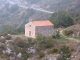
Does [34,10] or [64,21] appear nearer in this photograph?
[64,21]

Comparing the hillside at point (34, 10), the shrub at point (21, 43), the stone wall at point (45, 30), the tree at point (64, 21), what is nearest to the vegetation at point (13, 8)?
the hillside at point (34, 10)

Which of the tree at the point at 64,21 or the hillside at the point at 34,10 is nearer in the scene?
the tree at the point at 64,21

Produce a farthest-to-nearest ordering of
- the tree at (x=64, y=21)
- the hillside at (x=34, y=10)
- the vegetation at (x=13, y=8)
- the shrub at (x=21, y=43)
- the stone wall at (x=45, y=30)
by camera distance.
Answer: the vegetation at (x=13, y=8) → the hillside at (x=34, y=10) → the tree at (x=64, y=21) → the stone wall at (x=45, y=30) → the shrub at (x=21, y=43)

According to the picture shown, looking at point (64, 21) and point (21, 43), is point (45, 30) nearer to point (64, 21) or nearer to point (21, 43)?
point (21, 43)

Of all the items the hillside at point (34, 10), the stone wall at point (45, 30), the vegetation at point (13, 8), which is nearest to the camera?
the stone wall at point (45, 30)

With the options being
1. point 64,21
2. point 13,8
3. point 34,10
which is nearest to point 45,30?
point 64,21

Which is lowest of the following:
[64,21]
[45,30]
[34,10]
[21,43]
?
[21,43]

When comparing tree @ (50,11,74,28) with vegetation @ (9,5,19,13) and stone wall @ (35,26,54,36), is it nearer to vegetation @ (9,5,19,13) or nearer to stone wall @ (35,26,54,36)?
stone wall @ (35,26,54,36)

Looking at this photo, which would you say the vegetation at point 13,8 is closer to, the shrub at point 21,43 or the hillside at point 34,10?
the hillside at point 34,10

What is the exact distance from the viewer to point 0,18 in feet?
339

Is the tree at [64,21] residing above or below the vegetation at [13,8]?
below

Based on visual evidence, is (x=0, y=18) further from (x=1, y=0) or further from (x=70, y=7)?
(x=1, y=0)

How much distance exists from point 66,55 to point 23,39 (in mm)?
10857

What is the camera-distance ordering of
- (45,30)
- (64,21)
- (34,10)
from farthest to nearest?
(34,10) → (64,21) → (45,30)
